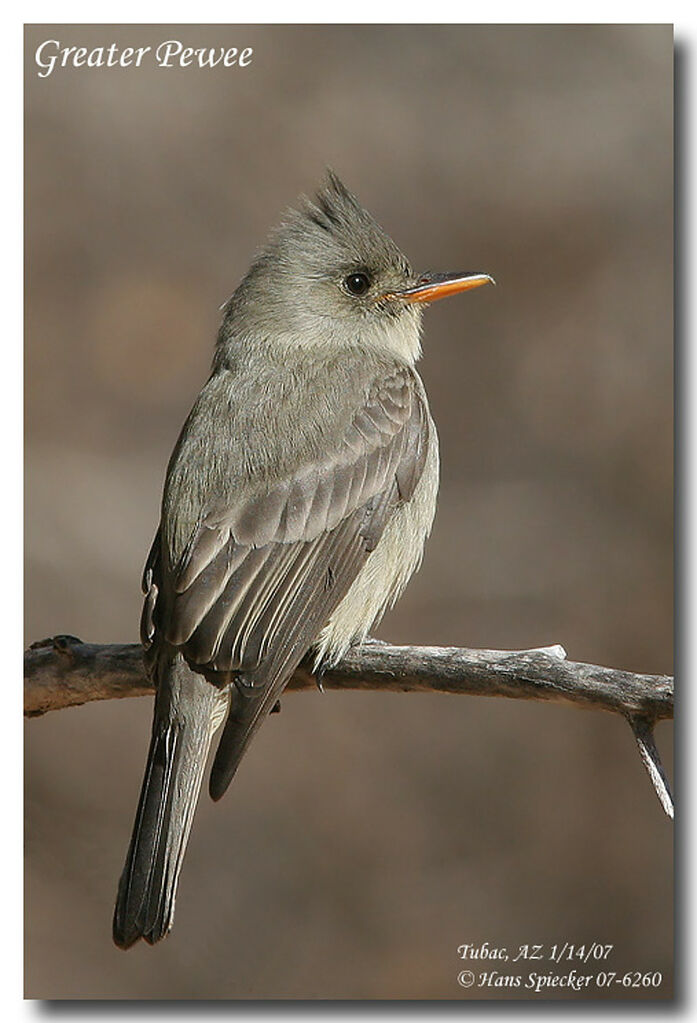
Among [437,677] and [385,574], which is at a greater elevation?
[385,574]

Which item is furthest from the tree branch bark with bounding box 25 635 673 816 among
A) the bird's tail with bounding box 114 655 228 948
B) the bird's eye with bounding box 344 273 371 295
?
the bird's eye with bounding box 344 273 371 295

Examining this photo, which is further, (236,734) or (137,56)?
(137,56)

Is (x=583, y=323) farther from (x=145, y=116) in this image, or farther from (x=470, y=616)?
(x=145, y=116)

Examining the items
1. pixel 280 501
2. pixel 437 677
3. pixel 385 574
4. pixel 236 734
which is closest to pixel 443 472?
pixel 385 574

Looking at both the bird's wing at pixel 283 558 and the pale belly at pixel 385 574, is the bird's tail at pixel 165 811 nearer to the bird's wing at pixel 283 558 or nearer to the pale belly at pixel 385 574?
the bird's wing at pixel 283 558

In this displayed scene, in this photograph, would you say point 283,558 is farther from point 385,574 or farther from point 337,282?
point 337,282

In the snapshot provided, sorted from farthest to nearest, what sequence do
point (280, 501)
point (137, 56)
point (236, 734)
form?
point (137, 56)
point (280, 501)
point (236, 734)

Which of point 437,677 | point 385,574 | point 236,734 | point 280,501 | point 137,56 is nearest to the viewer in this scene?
point 236,734
